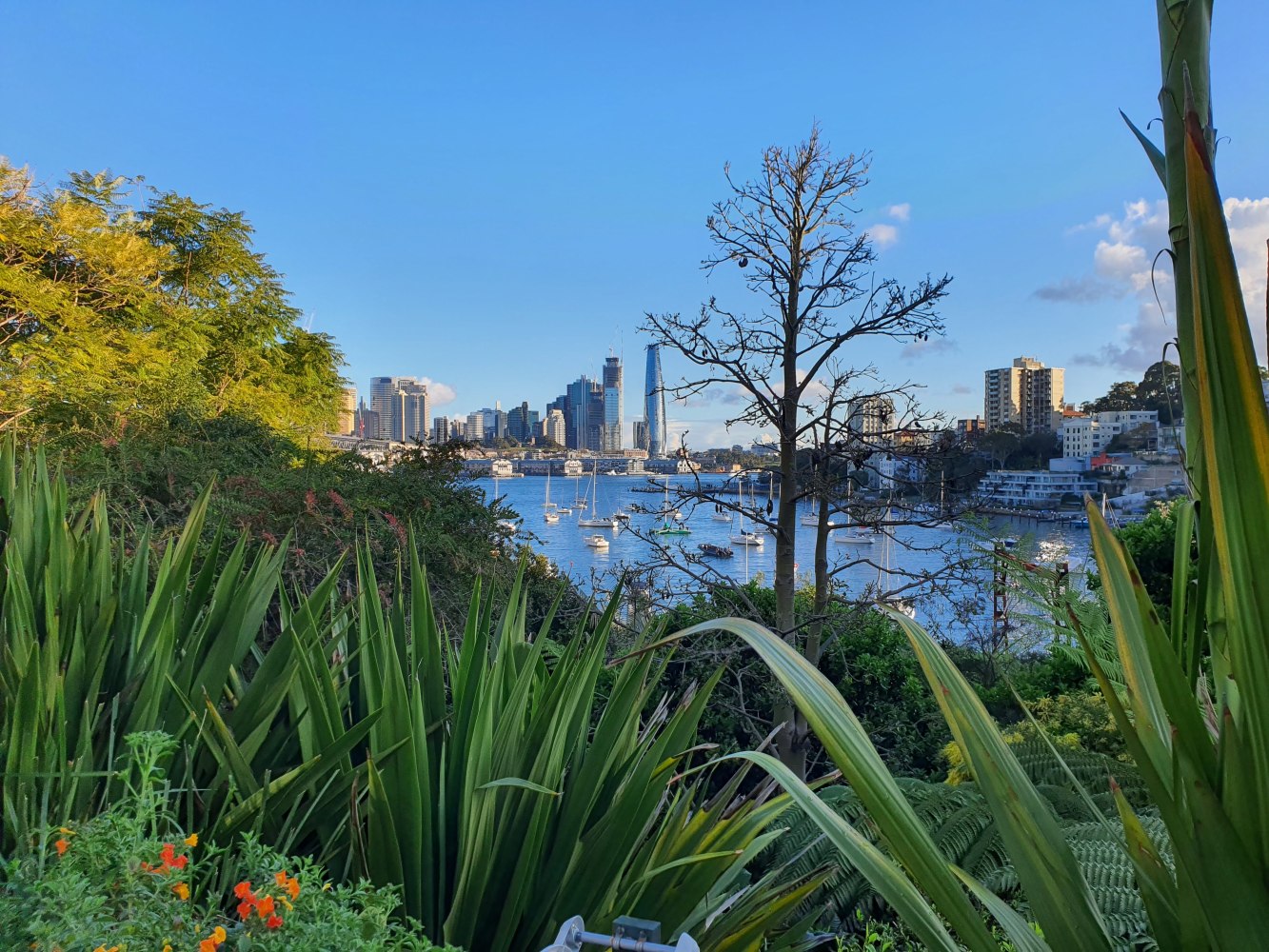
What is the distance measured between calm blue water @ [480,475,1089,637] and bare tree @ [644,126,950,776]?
0.93 meters

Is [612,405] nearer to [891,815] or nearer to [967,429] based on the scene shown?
[967,429]

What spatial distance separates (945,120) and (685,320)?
2.96 metres

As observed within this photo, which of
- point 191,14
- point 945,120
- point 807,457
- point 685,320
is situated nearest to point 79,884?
point 685,320

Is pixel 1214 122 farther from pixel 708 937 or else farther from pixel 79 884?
pixel 708 937

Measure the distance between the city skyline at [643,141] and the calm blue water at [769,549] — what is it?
1099 mm

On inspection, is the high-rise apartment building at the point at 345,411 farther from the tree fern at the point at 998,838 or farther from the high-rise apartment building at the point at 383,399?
the tree fern at the point at 998,838

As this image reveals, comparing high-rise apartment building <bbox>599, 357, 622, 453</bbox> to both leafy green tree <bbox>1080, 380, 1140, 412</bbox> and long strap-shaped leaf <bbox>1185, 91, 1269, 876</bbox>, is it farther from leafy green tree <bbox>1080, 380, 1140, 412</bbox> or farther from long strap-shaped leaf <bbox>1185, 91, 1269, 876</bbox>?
long strap-shaped leaf <bbox>1185, 91, 1269, 876</bbox>

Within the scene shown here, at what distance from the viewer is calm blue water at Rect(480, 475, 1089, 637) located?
550 cm

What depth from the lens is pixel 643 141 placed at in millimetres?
13031

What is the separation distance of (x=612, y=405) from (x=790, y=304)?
26412 mm

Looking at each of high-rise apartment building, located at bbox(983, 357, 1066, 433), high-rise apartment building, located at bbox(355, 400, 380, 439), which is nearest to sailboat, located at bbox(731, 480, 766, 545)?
high-rise apartment building, located at bbox(983, 357, 1066, 433)

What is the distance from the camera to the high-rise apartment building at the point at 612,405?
1150 inches

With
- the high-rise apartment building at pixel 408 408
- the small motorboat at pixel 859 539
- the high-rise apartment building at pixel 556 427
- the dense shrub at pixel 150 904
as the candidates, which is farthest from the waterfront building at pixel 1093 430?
the high-rise apartment building at pixel 408 408

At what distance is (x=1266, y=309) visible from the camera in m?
0.48
